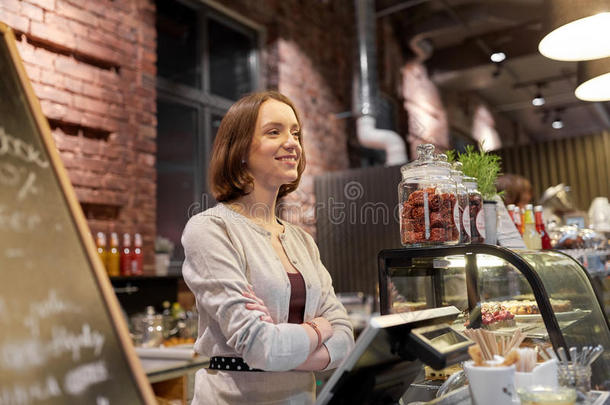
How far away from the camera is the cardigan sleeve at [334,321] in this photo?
151cm

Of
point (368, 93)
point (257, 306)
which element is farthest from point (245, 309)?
point (368, 93)

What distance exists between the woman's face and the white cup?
0.75 meters

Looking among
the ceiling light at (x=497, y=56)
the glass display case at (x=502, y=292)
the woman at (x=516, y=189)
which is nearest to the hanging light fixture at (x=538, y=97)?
the ceiling light at (x=497, y=56)

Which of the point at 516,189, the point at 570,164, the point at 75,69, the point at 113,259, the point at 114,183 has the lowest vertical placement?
the point at 113,259

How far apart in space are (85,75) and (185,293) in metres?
1.71

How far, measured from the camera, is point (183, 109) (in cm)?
511

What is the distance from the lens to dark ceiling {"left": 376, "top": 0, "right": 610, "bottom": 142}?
21.6ft

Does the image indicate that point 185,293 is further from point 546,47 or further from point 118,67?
point 546,47

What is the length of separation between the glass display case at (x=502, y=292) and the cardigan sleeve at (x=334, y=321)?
190 millimetres

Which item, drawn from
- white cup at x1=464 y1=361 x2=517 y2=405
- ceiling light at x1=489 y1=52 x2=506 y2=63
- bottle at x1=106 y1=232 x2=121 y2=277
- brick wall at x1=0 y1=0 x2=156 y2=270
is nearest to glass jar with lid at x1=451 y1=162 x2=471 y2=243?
white cup at x1=464 y1=361 x2=517 y2=405

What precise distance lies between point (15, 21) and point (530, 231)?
9.83 feet

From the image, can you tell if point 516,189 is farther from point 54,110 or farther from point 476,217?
point 54,110

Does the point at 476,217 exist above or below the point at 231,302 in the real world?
above

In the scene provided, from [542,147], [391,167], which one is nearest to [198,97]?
[391,167]
